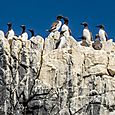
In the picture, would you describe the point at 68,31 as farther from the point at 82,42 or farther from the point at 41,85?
the point at 41,85

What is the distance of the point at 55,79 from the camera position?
41281 mm

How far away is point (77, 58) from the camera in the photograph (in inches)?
1646

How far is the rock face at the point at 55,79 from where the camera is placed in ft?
133

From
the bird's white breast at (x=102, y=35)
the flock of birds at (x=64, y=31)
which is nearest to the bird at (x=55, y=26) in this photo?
the flock of birds at (x=64, y=31)

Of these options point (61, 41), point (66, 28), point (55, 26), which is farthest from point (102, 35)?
point (61, 41)

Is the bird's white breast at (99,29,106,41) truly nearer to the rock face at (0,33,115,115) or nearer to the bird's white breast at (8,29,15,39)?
the rock face at (0,33,115,115)

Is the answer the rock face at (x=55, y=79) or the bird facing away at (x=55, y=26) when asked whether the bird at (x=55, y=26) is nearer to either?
the bird facing away at (x=55, y=26)

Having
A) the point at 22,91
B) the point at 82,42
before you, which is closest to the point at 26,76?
the point at 22,91

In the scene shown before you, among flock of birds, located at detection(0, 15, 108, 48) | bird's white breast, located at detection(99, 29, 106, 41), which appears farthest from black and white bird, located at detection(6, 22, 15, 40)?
bird's white breast, located at detection(99, 29, 106, 41)

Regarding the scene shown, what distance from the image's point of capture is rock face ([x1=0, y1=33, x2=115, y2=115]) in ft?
133

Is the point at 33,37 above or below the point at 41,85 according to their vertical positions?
above

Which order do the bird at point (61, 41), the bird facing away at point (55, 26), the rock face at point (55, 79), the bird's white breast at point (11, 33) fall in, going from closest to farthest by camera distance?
1. the rock face at point (55, 79)
2. the bird at point (61, 41)
3. the bird's white breast at point (11, 33)
4. the bird facing away at point (55, 26)

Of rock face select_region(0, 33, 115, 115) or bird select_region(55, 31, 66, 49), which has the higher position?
bird select_region(55, 31, 66, 49)

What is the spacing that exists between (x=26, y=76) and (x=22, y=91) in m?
0.94
